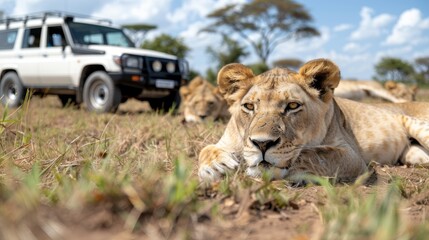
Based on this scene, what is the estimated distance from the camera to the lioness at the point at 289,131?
277 cm

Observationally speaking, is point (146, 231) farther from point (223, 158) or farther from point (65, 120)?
point (65, 120)

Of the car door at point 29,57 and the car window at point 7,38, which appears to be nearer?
the car door at point 29,57

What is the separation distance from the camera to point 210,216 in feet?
5.41

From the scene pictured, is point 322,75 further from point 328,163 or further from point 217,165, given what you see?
point 217,165

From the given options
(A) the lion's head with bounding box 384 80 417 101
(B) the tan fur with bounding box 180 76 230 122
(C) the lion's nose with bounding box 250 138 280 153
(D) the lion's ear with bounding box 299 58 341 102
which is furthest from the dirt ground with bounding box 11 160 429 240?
(A) the lion's head with bounding box 384 80 417 101

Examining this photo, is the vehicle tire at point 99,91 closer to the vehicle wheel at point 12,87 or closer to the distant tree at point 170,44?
the vehicle wheel at point 12,87

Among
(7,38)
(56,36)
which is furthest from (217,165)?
(7,38)

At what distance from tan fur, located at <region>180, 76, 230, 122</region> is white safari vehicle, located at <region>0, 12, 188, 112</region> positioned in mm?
992

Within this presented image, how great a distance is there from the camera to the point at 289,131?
2.92m

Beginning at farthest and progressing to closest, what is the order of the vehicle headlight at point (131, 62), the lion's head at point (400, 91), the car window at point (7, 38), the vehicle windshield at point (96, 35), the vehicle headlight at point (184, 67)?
the car window at point (7, 38) → the lion's head at point (400, 91) → the vehicle headlight at point (184, 67) → the vehicle windshield at point (96, 35) → the vehicle headlight at point (131, 62)

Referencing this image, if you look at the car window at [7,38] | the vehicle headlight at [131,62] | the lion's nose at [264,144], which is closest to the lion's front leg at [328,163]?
the lion's nose at [264,144]

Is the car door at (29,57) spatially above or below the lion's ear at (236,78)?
below

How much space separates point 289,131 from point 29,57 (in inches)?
340

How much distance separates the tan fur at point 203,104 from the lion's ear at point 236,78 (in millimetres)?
3863
